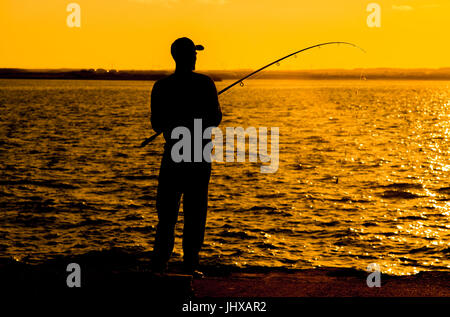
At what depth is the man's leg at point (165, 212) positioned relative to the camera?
4.94m

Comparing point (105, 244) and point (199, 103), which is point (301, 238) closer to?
point (105, 244)

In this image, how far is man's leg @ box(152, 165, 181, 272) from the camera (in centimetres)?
494

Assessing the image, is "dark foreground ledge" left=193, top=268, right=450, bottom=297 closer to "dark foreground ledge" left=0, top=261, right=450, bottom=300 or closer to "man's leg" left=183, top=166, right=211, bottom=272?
"dark foreground ledge" left=0, top=261, right=450, bottom=300

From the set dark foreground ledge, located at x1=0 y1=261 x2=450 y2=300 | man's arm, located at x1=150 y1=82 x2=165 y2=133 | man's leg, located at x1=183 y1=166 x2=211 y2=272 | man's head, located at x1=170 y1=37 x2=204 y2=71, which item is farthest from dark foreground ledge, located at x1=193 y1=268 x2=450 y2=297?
man's head, located at x1=170 y1=37 x2=204 y2=71

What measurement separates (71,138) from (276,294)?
88.0 feet

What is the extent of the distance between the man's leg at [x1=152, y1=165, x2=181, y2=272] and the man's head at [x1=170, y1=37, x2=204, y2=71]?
2.59ft

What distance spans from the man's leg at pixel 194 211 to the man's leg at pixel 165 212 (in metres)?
0.09

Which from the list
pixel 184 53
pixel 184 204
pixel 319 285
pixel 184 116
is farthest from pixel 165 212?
pixel 319 285

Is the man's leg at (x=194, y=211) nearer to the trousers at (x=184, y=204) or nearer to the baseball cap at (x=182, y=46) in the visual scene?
the trousers at (x=184, y=204)

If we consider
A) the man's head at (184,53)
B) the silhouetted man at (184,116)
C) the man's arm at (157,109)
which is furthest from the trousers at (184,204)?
the man's head at (184,53)

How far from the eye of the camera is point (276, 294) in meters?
5.05

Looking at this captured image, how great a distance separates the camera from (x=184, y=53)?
482 centimetres

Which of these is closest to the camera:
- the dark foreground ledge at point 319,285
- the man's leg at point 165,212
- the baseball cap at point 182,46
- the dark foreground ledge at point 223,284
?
the dark foreground ledge at point 223,284
